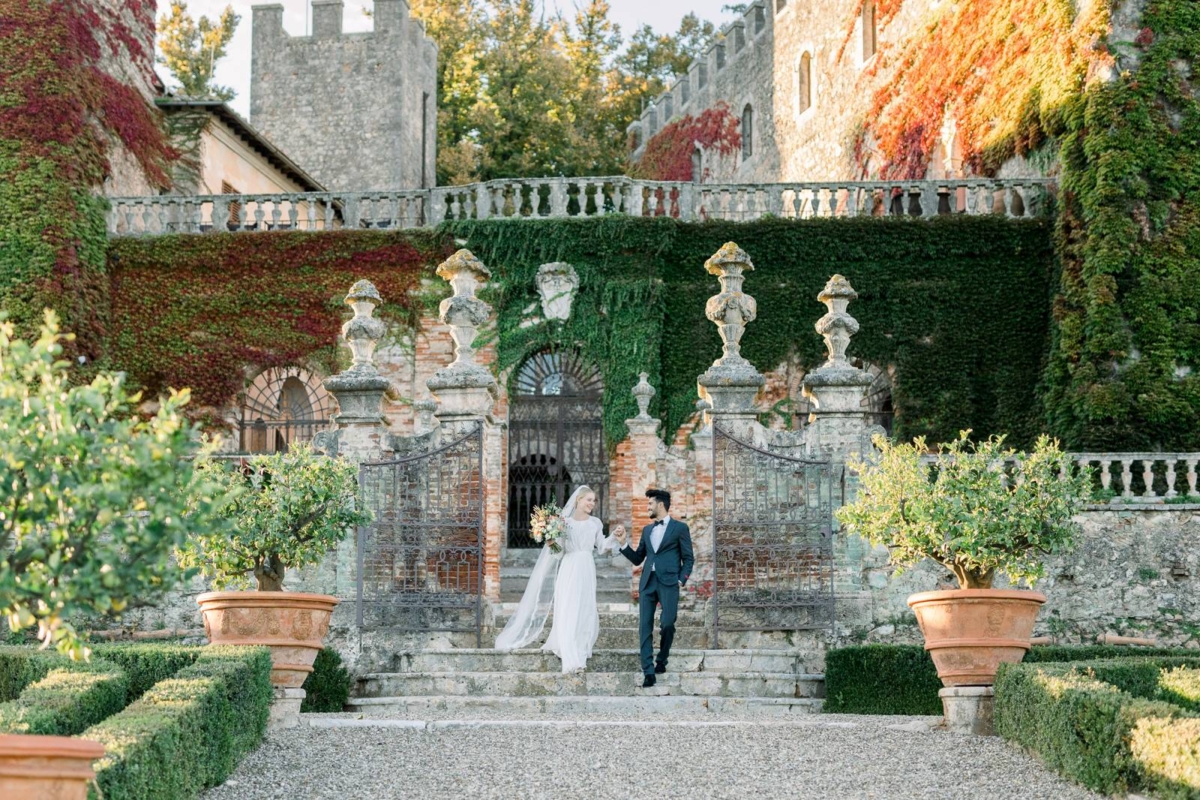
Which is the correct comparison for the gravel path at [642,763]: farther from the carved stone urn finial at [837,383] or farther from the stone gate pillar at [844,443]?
the carved stone urn finial at [837,383]

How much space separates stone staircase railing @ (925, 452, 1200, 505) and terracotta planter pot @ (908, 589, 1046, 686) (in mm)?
6901

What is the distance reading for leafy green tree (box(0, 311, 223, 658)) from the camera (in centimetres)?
634

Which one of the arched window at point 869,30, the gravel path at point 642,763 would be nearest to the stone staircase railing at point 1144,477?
the gravel path at point 642,763

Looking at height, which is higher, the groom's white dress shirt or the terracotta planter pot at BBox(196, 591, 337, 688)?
the groom's white dress shirt

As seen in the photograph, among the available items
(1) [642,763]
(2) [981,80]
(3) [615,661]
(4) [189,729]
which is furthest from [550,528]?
(2) [981,80]

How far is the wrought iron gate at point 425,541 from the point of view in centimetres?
1469

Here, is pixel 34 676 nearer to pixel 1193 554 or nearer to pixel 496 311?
pixel 1193 554

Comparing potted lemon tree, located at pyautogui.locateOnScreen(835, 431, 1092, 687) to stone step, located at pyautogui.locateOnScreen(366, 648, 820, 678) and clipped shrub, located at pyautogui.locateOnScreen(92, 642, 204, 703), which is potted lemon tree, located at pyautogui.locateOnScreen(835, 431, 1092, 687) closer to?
stone step, located at pyautogui.locateOnScreen(366, 648, 820, 678)

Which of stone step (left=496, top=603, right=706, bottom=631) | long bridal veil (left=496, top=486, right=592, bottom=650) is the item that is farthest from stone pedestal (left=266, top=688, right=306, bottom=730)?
stone step (left=496, top=603, right=706, bottom=631)

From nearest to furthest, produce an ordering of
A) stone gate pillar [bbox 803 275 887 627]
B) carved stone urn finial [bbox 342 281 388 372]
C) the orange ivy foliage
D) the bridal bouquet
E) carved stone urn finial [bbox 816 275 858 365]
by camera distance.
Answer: the bridal bouquet → stone gate pillar [bbox 803 275 887 627] → carved stone urn finial [bbox 816 275 858 365] → carved stone urn finial [bbox 342 281 388 372] → the orange ivy foliage

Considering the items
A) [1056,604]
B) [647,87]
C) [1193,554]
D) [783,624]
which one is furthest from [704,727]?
[647,87]

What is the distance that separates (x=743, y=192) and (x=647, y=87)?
1899 centimetres

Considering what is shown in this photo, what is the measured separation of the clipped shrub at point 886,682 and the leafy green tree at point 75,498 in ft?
25.2

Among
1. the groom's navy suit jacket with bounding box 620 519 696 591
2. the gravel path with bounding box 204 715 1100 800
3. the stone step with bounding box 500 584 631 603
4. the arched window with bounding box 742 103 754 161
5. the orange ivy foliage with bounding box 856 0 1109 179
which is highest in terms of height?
the arched window with bounding box 742 103 754 161
